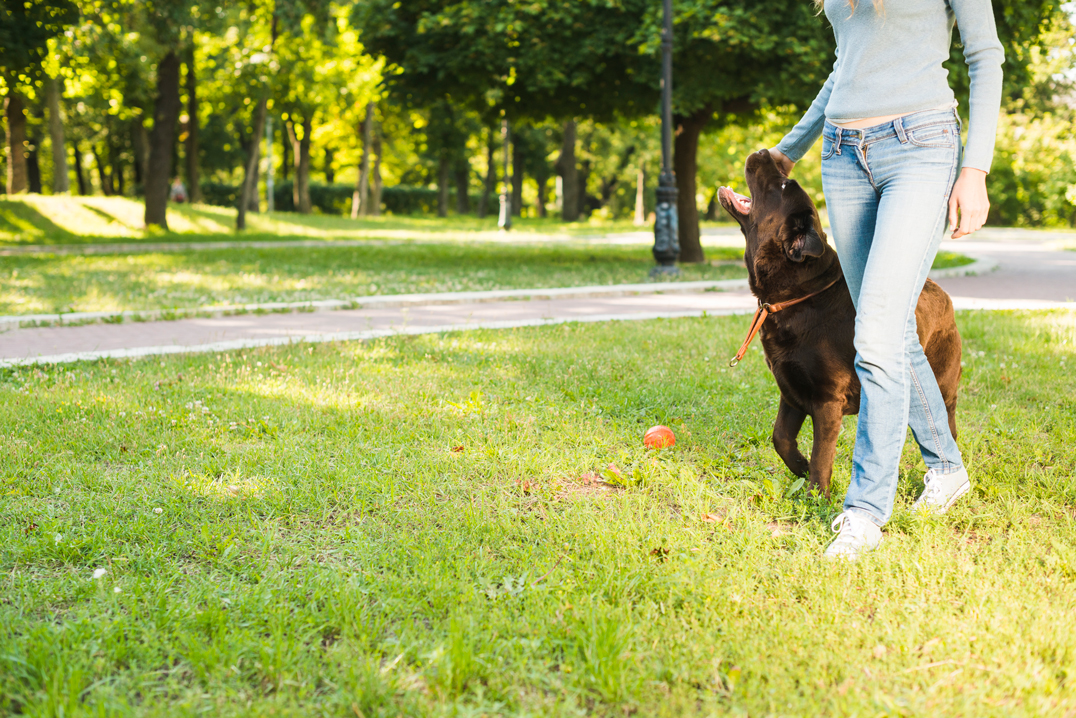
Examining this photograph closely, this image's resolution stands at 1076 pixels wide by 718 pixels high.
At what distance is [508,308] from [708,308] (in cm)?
240

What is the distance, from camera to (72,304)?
9086 millimetres

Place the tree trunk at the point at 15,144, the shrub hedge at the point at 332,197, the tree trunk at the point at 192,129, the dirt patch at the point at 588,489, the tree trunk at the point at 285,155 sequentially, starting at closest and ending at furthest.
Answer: the dirt patch at the point at 588,489, the tree trunk at the point at 15,144, the tree trunk at the point at 192,129, the shrub hedge at the point at 332,197, the tree trunk at the point at 285,155

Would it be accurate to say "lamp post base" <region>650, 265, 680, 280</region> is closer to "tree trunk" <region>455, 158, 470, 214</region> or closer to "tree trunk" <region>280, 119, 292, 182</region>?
"tree trunk" <region>455, 158, 470, 214</region>

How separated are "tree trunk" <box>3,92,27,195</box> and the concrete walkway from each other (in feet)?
68.1

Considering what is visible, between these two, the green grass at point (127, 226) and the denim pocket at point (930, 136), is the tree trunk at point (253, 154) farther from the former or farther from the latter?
the denim pocket at point (930, 136)

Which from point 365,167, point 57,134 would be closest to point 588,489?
point 57,134

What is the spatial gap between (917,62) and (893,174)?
383 millimetres

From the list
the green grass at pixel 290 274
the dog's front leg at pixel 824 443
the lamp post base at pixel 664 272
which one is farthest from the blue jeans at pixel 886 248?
the lamp post base at pixel 664 272

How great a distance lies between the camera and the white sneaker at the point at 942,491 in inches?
126

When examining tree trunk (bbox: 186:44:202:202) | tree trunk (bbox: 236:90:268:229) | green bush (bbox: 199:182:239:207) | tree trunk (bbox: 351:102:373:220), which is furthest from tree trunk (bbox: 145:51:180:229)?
green bush (bbox: 199:182:239:207)

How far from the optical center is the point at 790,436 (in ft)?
11.4

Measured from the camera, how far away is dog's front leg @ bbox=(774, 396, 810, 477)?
3.43m

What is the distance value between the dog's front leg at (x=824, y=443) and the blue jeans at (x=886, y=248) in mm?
200

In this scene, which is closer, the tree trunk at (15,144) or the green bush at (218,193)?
the tree trunk at (15,144)
